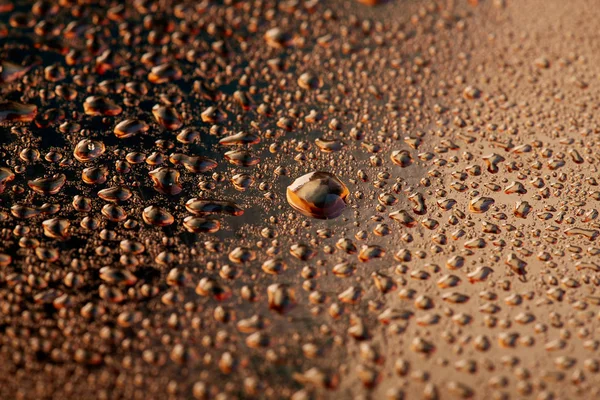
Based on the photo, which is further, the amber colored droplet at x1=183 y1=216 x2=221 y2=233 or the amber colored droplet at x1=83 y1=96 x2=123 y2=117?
the amber colored droplet at x1=83 y1=96 x2=123 y2=117

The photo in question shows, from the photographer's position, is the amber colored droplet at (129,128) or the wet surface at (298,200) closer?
the wet surface at (298,200)

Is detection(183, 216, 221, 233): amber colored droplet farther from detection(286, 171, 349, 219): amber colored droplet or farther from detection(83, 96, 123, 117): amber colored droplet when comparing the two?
detection(83, 96, 123, 117): amber colored droplet

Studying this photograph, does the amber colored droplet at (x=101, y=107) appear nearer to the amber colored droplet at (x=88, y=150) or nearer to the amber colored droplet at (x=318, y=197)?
the amber colored droplet at (x=88, y=150)

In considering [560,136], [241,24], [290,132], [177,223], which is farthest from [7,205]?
[560,136]

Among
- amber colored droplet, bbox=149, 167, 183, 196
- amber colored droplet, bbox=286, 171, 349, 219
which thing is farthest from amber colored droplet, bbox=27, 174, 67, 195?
amber colored droplet, bbox=286, 171, 349, 219

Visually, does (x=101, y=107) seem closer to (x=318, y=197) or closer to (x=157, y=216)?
(x=157, y=216)

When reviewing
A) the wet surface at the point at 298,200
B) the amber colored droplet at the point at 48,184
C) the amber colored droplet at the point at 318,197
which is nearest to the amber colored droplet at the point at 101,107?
the wet surface at the point at 298,200

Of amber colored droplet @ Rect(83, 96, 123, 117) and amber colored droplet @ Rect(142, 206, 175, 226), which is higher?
amber colored droplet @ Rect(83, 96, 123, 117)

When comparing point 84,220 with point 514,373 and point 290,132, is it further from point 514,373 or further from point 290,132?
point 514,373
